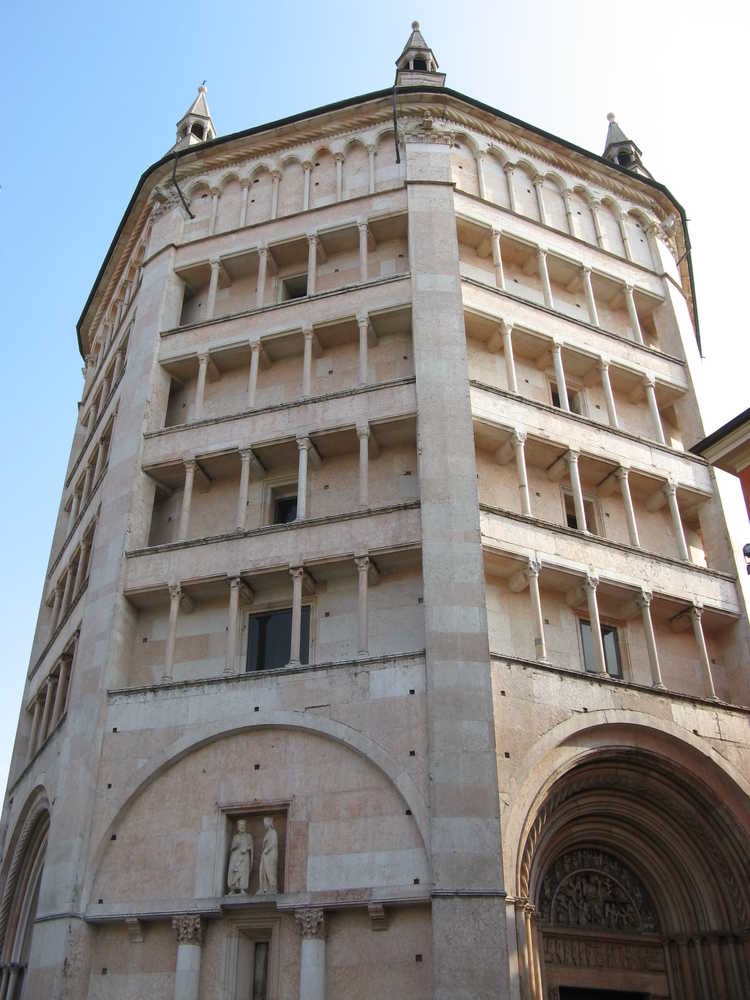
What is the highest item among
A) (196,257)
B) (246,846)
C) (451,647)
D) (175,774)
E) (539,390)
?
(196,257)

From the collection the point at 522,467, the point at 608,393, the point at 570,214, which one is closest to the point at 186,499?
the point at 522,467

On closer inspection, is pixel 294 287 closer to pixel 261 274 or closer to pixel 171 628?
pixel 261 274

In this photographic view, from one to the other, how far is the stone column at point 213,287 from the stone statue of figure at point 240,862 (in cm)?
1315

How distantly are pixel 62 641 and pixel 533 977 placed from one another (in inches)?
535

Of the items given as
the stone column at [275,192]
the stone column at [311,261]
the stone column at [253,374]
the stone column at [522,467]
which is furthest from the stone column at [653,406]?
the stone column at [275,192]

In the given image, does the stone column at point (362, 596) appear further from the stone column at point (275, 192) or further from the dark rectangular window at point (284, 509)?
the stone column at point (275, 192)

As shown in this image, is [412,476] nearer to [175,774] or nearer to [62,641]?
[175,774]

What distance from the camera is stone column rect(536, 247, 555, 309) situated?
24.6m

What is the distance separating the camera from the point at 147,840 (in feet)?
57.6

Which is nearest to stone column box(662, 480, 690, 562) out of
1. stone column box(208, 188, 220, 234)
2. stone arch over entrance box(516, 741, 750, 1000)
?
stone arch over entrance box(516, 741, 750, 1000)

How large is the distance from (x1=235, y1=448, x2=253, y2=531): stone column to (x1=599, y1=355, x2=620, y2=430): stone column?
8531mm

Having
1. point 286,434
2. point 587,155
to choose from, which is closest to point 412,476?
point 286,434

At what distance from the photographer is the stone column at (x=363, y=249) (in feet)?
78.0

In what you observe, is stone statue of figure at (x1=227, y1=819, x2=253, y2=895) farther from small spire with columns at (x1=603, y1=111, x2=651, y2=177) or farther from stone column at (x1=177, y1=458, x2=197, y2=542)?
small spire with columns at (x1=603, y1=111, x2=651, y2=177)
